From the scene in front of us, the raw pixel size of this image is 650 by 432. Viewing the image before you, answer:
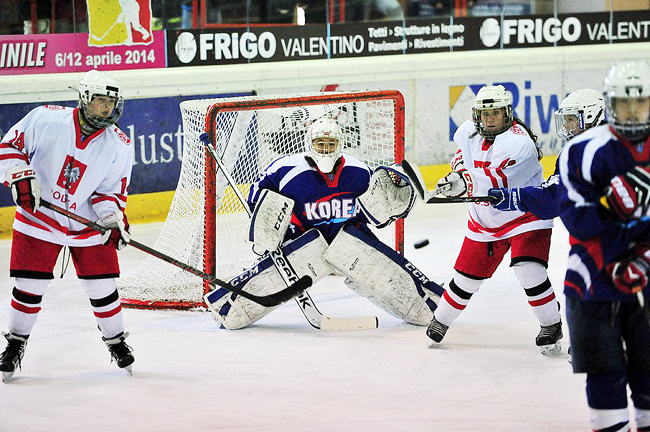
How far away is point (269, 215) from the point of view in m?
4.24

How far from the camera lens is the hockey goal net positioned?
15.7 feet

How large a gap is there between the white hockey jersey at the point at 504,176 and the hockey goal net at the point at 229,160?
1.18m

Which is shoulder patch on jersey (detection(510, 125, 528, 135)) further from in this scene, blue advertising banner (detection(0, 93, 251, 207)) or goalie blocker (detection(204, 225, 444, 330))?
blue advertising banner (detection(0, 93, 251, 207))

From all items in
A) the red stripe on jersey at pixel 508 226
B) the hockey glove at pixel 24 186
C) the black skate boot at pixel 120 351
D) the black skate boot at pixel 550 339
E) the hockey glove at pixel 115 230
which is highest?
the hockey glove at pixel 24 186

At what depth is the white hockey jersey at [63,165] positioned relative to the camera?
3520 millimetres

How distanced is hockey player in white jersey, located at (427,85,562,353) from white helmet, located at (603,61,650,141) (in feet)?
4.22

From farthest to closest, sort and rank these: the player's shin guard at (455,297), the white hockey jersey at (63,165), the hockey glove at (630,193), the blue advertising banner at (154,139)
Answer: the blue advertising banner at (154,139)
the player's shin guard at (455,297)
the white hockey jersey at (63,165)
the hockey glove at (630,193)

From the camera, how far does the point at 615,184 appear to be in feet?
7.93

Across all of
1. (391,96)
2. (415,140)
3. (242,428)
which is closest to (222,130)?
(391,96)

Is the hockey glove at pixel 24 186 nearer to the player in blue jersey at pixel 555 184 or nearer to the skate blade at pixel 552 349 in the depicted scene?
the player in blue jersey at pixel 555 184

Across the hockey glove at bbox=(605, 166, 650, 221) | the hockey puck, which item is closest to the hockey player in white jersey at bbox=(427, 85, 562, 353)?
the hockey glove at bbox=(605, 166, 650, 221)

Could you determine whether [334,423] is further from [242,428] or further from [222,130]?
[222,130]

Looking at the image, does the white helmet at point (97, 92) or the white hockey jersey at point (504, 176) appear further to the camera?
the white hockey jersey at point (504, 176)

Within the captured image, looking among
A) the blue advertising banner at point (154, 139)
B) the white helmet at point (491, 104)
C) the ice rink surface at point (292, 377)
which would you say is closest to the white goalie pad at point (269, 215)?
the ice rink surface at point (292, 377)
